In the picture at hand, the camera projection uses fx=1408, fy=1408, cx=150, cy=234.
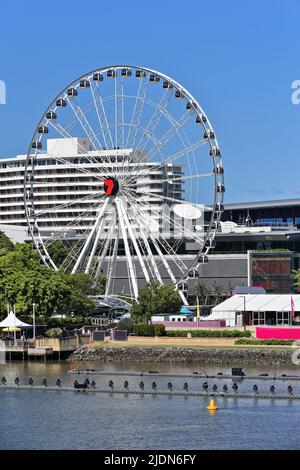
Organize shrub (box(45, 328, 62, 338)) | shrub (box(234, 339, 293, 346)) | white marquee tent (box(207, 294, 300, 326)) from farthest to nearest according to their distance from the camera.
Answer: white marquee tent (box(207, 294, 300, 326)) → shrub (box(45, 328, 62, 338)) → shrub (box(234, 339, 293, 346))

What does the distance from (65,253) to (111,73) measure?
125ft

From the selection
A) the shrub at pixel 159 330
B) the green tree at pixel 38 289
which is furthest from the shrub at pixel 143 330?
the green tree at pixel 38 289

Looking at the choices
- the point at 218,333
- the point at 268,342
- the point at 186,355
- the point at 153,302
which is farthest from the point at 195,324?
the point at 268,342

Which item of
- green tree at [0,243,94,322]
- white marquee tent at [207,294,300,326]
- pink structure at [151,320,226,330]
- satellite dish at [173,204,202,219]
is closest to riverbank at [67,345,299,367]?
green tree at [0,243,94,322]

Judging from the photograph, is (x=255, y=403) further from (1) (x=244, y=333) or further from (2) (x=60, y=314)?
(2) (x=60, y=314)

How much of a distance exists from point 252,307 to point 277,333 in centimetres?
1120

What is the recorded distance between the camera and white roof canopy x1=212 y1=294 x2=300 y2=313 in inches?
5039

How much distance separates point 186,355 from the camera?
116 meters

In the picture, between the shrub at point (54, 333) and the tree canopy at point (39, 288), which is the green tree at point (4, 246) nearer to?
the tree canopy at point (39, 288)

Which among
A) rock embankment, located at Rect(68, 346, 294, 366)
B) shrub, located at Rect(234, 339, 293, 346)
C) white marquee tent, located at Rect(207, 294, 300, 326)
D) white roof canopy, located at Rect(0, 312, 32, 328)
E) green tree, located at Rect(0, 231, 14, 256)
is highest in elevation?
green tree, located at Rect(0, 231, 14, 256)

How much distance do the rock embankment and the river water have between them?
14282 millimetres

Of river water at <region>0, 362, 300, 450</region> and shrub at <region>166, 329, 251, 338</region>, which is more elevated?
shrub at <region>166, 329, 251, 338</region>

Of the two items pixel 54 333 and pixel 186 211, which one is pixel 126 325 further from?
pixel 186 211

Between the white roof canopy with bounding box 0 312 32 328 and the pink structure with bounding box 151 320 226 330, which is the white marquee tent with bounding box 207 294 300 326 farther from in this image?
the white roof canopy with bounding box 0 312 32 328
